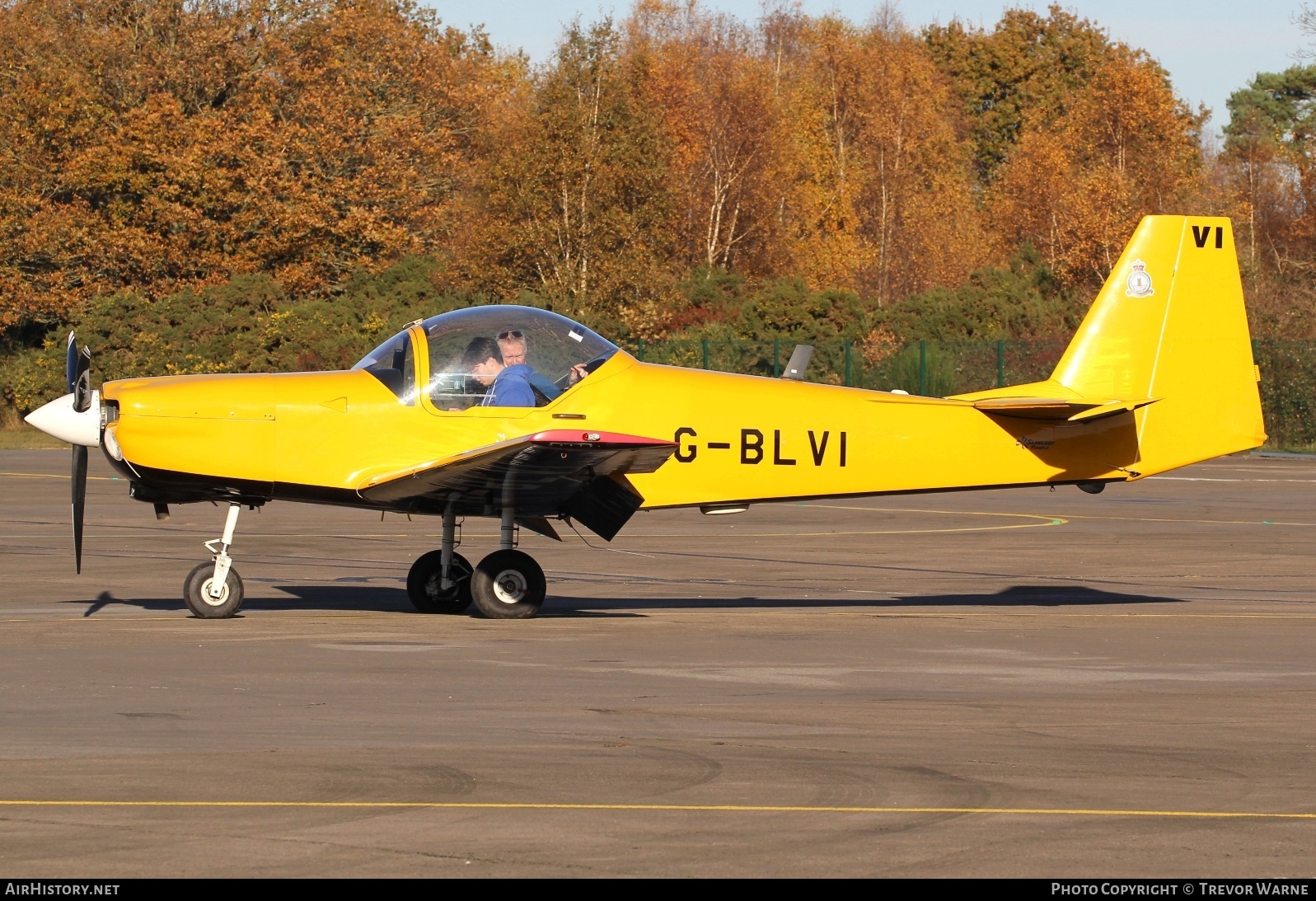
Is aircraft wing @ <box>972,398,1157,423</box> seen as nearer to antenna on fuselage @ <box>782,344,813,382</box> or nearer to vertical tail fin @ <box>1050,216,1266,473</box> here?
vertical tail fin @ <box>1050,216,1266,473</box>

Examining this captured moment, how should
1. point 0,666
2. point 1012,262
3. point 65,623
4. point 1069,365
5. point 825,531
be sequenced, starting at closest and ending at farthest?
point 0,666
point 65,623
point 1069,365
point 825,531
point 1012,262

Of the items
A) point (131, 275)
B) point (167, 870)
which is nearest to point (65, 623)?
point (167, 870)

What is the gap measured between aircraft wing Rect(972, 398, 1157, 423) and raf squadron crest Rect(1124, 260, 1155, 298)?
91 cm

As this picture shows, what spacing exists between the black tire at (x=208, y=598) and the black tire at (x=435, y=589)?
1.37 meters

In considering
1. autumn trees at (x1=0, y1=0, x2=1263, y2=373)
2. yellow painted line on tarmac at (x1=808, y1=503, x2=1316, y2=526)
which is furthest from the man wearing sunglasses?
autumn trees at (x1=0, y1=0, x2=1263, y2=373)

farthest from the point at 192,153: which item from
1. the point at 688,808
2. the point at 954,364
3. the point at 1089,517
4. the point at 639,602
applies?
the point at 688,808

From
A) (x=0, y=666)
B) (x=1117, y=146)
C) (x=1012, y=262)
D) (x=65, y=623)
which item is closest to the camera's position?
(x=0, y=666)

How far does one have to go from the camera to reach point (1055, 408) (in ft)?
42.5

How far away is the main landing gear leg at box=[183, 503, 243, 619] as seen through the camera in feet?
40.1

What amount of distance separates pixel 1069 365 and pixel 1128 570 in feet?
12.5

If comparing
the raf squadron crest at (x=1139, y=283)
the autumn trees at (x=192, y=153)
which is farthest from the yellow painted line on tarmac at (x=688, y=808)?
the autumn trees at (x=192, y=153)

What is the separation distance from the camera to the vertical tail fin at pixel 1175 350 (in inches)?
523

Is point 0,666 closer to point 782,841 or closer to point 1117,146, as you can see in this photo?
point 782,841

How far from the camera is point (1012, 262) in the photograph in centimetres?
5588
